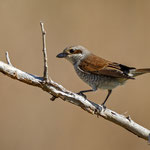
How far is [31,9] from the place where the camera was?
6.96 metres

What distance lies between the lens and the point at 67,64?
662 cm

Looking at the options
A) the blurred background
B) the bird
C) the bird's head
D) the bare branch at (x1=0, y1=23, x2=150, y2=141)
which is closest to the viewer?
the bare branch at (x1=0, y1=23, x2=150, y2=141)

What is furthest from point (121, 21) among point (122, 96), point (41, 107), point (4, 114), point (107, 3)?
point (4, 114)

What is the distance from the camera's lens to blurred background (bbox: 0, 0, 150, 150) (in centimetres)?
605

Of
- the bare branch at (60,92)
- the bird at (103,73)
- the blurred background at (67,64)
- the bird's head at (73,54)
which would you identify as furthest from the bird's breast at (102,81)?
the blurred background at (67,64)

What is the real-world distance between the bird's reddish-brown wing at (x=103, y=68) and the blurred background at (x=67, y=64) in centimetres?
199

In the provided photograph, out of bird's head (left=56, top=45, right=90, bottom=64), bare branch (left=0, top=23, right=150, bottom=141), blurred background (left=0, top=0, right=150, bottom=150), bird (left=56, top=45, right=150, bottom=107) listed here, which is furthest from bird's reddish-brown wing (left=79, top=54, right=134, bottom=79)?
blurred background (left=0, top=0, right=150, bottom=150)

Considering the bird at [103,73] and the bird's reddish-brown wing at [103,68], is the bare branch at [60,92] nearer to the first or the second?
the bird at [103,73]

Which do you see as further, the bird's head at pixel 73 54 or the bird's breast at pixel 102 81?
the bird's head at pixel 73 54

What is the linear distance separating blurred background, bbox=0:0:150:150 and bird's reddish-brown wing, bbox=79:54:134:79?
1.99 m

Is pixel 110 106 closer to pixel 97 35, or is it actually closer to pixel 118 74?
pixel 97 35

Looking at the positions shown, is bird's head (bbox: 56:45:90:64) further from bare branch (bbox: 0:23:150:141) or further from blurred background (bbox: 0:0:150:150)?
blurred background (bbox: 0:0:150:150)

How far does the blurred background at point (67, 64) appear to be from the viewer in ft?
19.8

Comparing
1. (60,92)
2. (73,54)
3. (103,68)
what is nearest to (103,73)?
(103,68)
